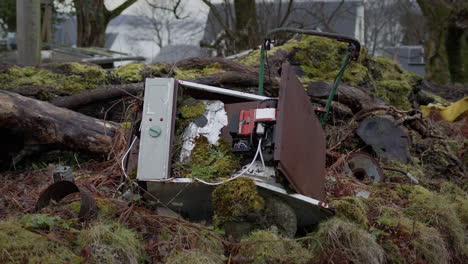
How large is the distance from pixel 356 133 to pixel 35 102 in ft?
11.2

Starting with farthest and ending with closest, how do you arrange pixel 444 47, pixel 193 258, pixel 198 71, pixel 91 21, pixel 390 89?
pixel 91 21
pixel 444 47
pixel 390 89
pixel 198 71
pixel 193 258

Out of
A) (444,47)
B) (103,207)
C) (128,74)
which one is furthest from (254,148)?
(444,47)

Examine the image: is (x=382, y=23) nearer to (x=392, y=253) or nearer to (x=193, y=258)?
(x=392, y=253)

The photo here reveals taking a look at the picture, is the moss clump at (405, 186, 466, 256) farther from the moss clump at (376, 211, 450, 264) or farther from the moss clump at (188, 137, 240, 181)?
the moss clump at (188, 137, 240, 181)

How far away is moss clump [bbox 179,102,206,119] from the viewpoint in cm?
352

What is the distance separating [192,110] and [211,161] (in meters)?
0.55

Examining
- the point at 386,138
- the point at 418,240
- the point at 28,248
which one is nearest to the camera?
the point at 28,248

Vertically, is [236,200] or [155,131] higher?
[155,131]

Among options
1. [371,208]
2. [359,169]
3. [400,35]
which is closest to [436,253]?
[371,208]

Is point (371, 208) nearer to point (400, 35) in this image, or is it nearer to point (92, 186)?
point (92, 186)

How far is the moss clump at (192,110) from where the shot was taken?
11.5 feet

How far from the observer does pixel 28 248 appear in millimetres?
2299

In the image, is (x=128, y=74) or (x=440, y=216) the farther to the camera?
(x=128, y=74)

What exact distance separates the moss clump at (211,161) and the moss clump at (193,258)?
21.5 inches
